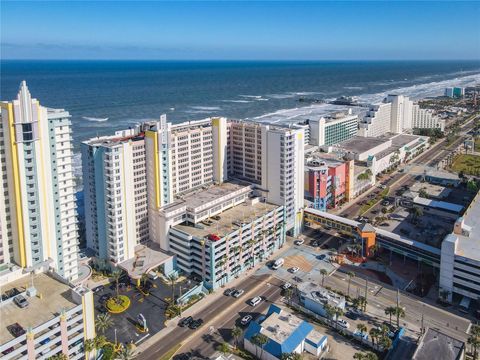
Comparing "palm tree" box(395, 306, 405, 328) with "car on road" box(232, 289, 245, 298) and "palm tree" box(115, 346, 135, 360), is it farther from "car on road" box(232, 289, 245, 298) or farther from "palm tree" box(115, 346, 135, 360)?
"palm tree" box(115, 346, 135, 360)

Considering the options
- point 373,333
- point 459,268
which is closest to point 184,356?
point 373,333

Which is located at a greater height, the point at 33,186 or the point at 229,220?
the point at 33,186

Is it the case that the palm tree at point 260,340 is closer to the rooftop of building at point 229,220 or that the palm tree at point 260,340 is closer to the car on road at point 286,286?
the car on road at point 286,286

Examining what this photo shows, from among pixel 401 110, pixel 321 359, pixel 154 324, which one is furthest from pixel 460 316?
pixel 401 110

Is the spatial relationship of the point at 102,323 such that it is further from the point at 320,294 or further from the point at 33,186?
the point at 320,294

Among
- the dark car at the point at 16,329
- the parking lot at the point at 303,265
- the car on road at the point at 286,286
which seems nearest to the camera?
the dark car at the point at 16,329

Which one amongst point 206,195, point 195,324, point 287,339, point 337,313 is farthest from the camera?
point 206,195

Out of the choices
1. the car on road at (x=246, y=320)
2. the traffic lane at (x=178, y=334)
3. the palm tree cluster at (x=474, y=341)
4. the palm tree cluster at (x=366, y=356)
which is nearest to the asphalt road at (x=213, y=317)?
the traffic lane at (x=178, y=334)
